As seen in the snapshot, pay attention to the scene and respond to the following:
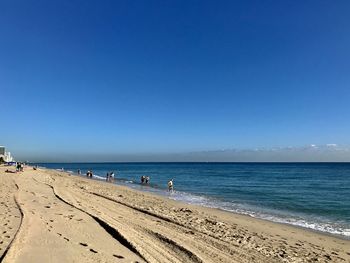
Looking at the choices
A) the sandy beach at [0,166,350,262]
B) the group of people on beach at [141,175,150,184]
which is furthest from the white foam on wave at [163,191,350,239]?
the group of people on beach at [141,175,150,184]

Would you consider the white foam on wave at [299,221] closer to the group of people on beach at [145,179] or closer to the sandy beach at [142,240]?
the sandy beach at [142,240]

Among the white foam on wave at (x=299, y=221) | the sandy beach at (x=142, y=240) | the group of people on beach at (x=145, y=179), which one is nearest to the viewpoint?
the sandy beach at (x=142, y=240)

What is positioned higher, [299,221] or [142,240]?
[142,240]

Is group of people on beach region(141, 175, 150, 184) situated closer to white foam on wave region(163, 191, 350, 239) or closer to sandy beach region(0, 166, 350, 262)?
white foam on wave region(163, 191, 350, 239)

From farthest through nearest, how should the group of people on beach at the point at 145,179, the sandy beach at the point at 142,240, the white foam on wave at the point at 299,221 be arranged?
the group of people on beach at the point at 145,179 → the white foam on wave at the point at 299,221 → the sandy beach at the point at 142,240

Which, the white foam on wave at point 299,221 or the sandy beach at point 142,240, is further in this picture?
the white foam on wave at point 299,221

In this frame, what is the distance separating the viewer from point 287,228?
54.9 ft

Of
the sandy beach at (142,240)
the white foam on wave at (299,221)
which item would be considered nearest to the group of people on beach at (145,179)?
the white foam on wave at (299,221)

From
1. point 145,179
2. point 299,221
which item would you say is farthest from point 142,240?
point 145,179

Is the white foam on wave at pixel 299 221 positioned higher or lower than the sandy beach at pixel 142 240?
lower

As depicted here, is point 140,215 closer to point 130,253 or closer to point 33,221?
point 33,221

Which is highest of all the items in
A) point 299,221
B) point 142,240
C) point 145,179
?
point 142,240

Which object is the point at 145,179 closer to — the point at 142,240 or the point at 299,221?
the point at 299,221

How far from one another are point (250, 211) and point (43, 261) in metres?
17.9
